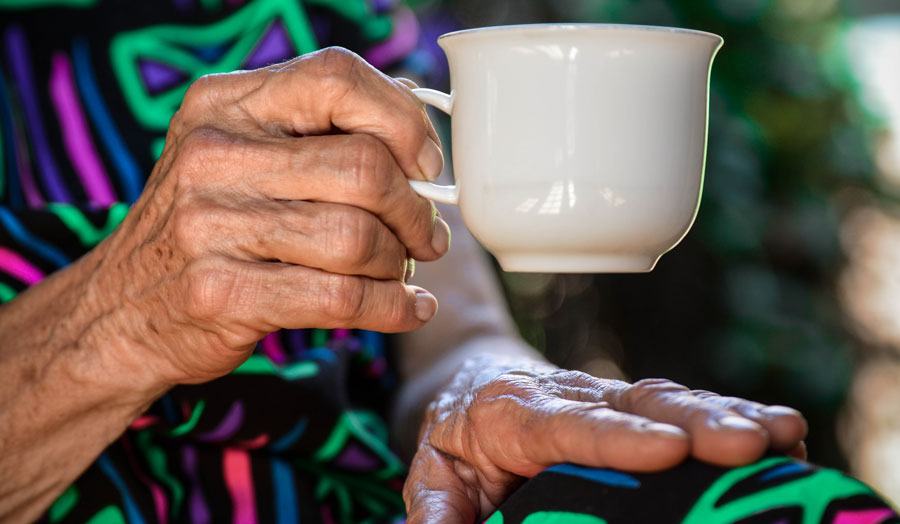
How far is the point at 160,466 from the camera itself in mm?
982

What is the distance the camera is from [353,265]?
698 mm

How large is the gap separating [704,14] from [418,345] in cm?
130

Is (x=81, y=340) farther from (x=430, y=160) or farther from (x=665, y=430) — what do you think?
(x=665, y=430)

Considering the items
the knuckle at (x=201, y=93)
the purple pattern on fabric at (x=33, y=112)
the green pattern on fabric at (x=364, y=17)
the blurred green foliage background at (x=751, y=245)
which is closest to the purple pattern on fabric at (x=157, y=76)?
the purple pattern on fabric at (x=33, y=112)

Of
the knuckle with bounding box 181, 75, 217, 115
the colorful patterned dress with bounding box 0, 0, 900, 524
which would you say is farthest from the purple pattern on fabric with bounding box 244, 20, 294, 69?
the knuckle with bounding box 181, 75, 217, 115

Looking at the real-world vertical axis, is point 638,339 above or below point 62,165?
below

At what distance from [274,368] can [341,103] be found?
0.42 m

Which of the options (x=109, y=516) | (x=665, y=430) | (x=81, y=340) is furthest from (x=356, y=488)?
(x=665, y=430)

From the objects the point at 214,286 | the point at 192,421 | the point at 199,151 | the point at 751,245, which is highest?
the point at 199,151

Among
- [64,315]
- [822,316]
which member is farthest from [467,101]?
[822,316]

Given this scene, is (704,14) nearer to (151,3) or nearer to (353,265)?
(151,3)

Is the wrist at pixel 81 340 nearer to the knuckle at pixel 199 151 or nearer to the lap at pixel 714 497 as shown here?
the knuckle at pixel 199 151

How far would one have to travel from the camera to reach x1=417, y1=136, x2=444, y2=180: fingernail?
709 millimetres

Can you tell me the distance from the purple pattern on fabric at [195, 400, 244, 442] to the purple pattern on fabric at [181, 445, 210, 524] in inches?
1.7
